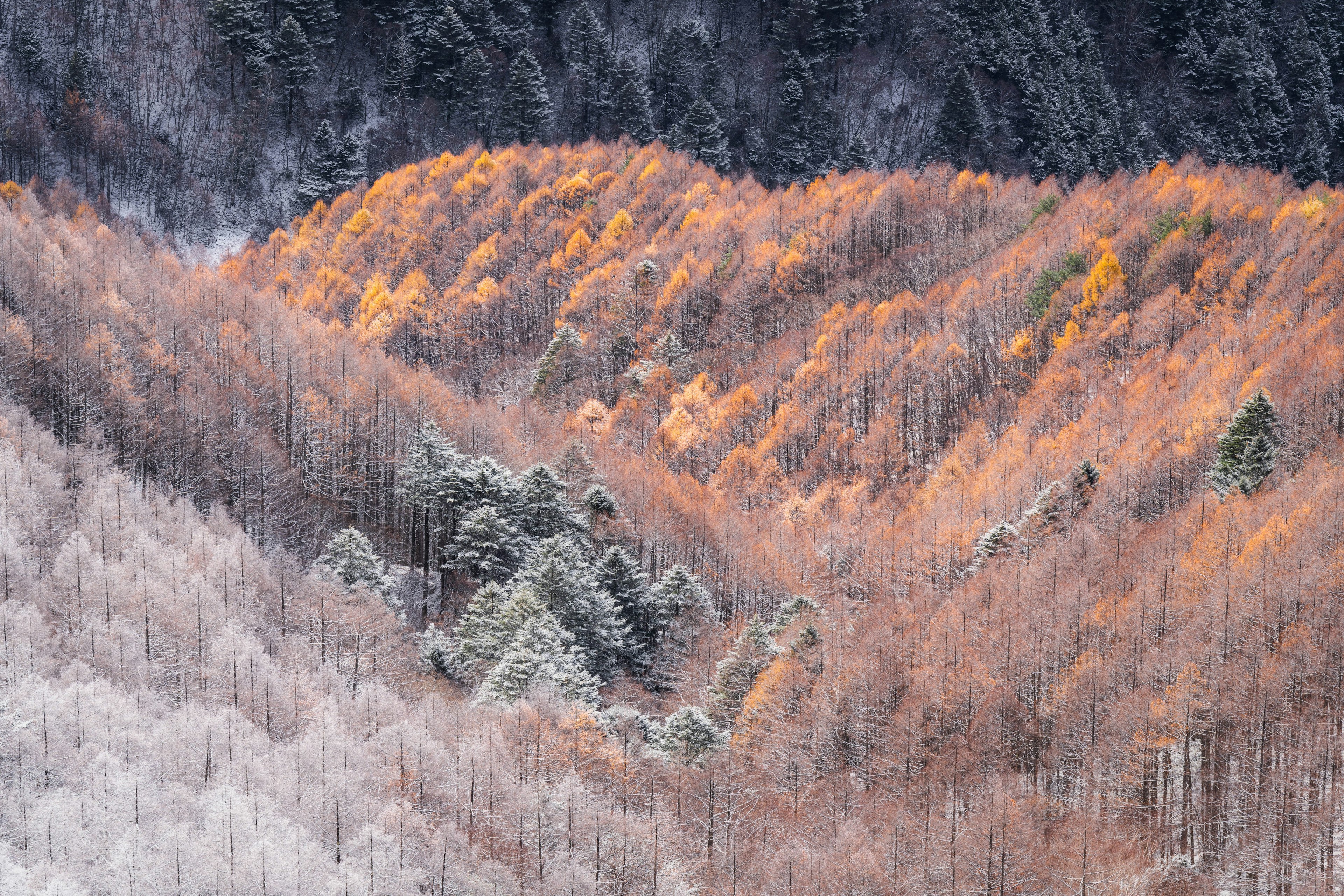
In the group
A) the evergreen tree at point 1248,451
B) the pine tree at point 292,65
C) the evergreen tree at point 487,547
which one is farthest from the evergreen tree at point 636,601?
the pine tree at point 292,65

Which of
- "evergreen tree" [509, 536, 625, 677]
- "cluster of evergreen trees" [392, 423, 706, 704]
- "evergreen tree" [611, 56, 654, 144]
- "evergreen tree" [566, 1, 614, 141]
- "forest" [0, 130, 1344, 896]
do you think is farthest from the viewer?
"evergreen tree" [566, 1, 614, 141]

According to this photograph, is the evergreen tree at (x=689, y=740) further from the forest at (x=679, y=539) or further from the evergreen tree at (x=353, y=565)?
the evergreen tree at (x=353, y=565)

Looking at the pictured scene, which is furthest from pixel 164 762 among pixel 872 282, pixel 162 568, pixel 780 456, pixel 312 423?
pixel 872 282

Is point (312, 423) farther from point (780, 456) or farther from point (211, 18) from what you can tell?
point (211, 18)

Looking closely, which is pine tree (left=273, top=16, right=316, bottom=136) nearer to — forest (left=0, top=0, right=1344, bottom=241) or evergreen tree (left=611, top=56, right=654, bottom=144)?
forest (left=0, top=0, right=1344, bottom=241)

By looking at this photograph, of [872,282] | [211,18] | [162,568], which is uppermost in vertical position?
[211,18]

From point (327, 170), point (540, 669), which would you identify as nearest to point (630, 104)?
point (327, 170)

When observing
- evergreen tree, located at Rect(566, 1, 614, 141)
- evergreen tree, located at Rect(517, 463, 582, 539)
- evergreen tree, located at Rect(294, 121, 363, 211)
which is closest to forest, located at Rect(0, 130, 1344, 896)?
evergreen tree, located at Rect(517, 463, 582, 539)
